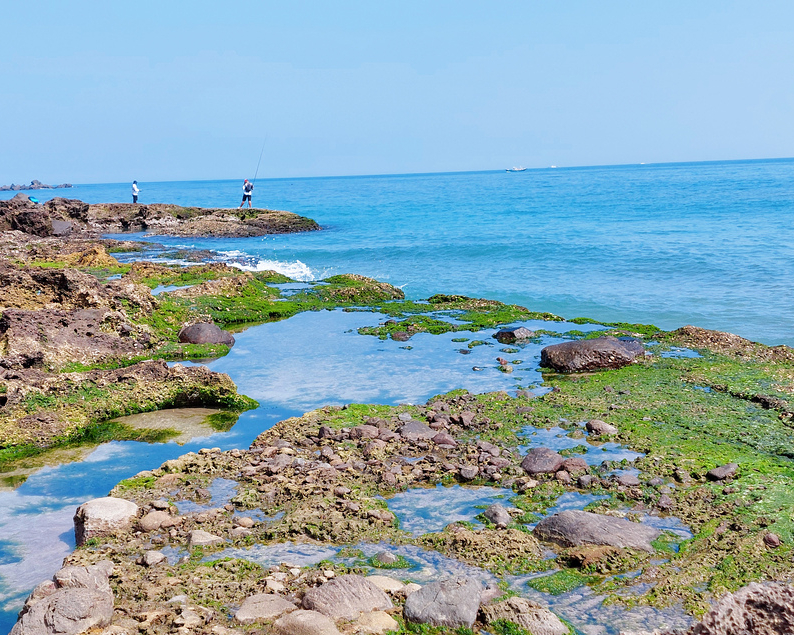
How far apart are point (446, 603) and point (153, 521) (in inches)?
126

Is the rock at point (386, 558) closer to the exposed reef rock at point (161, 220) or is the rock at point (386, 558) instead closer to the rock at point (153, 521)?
the rock at point (153, 521)

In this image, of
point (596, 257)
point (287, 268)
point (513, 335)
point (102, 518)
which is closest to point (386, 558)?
Result: point (102, 518)

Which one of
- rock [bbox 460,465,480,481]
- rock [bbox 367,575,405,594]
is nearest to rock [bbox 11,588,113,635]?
rock [bbox 367,575,405,594]

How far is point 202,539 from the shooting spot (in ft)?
20.1

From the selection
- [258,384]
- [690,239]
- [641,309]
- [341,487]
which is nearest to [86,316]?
[258,384]

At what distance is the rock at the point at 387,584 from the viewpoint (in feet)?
17.2

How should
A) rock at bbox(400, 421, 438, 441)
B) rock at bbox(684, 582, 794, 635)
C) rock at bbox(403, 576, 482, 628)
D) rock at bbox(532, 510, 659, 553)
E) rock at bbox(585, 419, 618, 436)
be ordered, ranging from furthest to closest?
rock at bbox(585, 419, 618, 436) → rock at bbox(400, 421, 438, 441) → rock at bbox(532, 510, 659, 553) → rock at bbox(403, 576, 482, 628) → rock at bbox(684, 582, 794, 635)

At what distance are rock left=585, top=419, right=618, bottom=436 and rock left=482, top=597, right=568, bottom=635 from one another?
4.21m

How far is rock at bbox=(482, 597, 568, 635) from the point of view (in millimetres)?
4758

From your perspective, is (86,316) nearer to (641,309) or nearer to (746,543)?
(746,543)

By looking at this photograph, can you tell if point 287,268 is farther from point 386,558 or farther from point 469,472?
point 386,558

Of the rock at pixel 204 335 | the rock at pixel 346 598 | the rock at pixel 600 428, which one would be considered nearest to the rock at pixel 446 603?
the rock at pixel 346 598

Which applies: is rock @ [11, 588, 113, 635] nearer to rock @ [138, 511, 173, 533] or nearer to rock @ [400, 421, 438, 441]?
rock @ [138, 511, 173, 533]

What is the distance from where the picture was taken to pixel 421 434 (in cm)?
874
